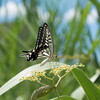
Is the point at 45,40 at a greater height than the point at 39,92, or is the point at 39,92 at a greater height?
the point at 45,40

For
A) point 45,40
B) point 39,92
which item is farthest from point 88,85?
point 45,40

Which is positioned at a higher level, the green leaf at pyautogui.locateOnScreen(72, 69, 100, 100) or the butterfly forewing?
the butterfly forewing

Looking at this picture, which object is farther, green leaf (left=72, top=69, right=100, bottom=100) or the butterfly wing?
the butterfly wing

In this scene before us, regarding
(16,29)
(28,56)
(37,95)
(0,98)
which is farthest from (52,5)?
(37,95)

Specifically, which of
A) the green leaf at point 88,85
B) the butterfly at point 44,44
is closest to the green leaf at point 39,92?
the green leaf at point 88,85

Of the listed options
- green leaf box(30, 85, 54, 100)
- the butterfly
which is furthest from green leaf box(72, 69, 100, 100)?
the butterfly

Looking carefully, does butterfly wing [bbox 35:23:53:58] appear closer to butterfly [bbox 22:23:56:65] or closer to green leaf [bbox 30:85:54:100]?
butterfly [bbox 22:23:56:65]

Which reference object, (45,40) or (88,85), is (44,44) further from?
(88,85)

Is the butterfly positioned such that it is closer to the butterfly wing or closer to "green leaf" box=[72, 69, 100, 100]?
the butterfly wing

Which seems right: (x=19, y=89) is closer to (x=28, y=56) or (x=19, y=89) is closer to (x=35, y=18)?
(x=35, y=18)
